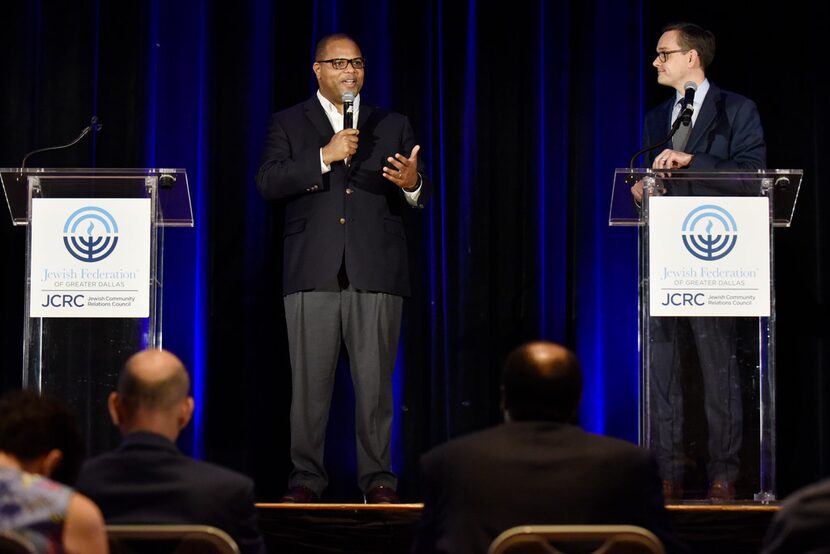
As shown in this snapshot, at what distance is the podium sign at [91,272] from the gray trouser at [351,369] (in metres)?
0.70

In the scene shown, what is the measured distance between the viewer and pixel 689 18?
5.77 meters

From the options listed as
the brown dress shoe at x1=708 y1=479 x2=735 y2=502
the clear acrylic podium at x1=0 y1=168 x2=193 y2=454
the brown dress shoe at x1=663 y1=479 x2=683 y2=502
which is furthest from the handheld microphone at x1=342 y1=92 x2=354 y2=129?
the brown dress shoe at x1=708 y1=479 x2=735 y2=502

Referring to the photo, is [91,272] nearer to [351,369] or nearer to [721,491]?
[351,369]

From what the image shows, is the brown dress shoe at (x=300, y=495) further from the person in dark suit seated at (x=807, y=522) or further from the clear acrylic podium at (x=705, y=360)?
the person in dark suit seated at (x=807, y=522)

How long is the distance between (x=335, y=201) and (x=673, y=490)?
1.63 m

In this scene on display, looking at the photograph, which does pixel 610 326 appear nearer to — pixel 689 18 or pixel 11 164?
pixel 689 18

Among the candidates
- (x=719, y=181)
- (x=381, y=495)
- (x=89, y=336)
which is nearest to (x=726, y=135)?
(x=719, y=181)

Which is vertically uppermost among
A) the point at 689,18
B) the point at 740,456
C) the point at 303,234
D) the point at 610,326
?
the point at 689,18

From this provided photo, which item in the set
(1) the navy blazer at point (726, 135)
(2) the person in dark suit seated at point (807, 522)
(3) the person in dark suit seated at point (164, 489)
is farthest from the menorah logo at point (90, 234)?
(2) the person in dark suit seated at point (807, 522)

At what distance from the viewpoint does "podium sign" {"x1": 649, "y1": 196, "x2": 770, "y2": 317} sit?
4070 mm

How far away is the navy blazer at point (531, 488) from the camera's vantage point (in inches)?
94.1

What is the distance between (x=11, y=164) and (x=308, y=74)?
145 cm

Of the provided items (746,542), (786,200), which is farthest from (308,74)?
(746,542)

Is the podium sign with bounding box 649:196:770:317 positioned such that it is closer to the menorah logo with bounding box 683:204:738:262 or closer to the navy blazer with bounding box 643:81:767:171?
the menorah logo with bounding box 683:204:738:262
